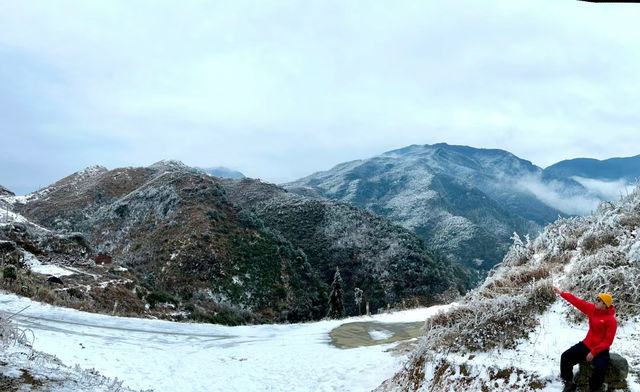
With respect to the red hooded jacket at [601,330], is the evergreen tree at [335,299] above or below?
below

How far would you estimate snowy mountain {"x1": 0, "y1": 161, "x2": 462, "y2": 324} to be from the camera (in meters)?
23.0

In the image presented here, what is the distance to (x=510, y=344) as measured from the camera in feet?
24.7

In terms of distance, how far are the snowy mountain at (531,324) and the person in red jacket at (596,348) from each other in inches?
13.8

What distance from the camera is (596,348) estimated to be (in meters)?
5.60

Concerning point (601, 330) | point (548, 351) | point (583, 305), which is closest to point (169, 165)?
point (548, 351)

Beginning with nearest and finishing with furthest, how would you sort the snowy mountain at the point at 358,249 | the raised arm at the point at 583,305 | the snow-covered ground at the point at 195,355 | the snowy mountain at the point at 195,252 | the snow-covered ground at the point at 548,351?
the raised arm at the point at 583,305 < the snow-covered ground at the point at 548,351 < the snow-covered ground at the point at 195,355 < the snowy mountain at the point at 195,252 < the snowy mountain at the point at 358,249

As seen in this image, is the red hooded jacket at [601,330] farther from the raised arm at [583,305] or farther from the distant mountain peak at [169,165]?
the distant mountain peak at [169,165]

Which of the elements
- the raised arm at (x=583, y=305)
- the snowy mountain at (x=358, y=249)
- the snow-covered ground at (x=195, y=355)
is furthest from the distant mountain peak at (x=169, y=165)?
the raised arm at (x=583, y=305)

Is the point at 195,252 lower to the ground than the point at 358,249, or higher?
higher

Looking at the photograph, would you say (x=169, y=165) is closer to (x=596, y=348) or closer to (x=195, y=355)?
(x=195, y=355)

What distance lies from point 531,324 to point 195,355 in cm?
1056

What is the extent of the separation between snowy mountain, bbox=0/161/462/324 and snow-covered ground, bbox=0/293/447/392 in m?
2.87

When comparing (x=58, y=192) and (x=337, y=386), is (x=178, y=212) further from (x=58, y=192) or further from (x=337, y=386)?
(x=337, y=386)

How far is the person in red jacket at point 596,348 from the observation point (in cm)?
548
